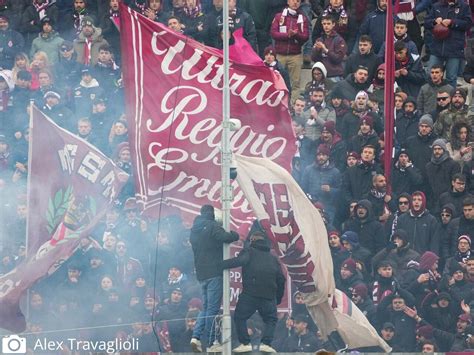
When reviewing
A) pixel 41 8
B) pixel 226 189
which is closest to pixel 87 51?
pixel 41 8

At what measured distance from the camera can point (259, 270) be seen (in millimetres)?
22562

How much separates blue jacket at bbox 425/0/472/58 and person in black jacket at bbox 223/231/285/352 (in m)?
7.23

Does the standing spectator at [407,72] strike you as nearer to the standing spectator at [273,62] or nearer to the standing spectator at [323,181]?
the standing spectator at [273,62]

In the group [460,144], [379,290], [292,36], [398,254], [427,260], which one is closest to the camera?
[379,290]

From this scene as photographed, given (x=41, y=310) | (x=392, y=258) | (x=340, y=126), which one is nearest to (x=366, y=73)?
(x=340, y=126)

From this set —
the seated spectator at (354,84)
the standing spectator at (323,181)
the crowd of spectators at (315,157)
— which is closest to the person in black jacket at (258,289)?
the crowd of spectators at (315,157)

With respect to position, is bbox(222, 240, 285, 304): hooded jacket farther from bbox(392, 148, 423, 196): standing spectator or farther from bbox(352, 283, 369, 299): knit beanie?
bbox(392, 148, 423, 196): standing spectator

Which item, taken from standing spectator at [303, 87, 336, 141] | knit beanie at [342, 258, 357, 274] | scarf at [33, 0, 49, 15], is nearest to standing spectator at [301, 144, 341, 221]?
standing spectator at [303, 87, 336, 141]

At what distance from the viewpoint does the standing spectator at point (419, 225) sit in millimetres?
25688

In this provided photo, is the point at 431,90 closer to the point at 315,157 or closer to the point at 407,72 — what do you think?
the point at 407,72

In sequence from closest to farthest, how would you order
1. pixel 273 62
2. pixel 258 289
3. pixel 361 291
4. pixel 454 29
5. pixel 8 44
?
pixel 258 289, pixel 361 291, pixel 273 62, pixel 454 29, pixel 8 44

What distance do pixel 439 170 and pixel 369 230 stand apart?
1574 millimetres

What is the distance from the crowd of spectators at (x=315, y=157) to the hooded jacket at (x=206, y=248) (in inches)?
53.5

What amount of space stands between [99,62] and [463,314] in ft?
24.9
